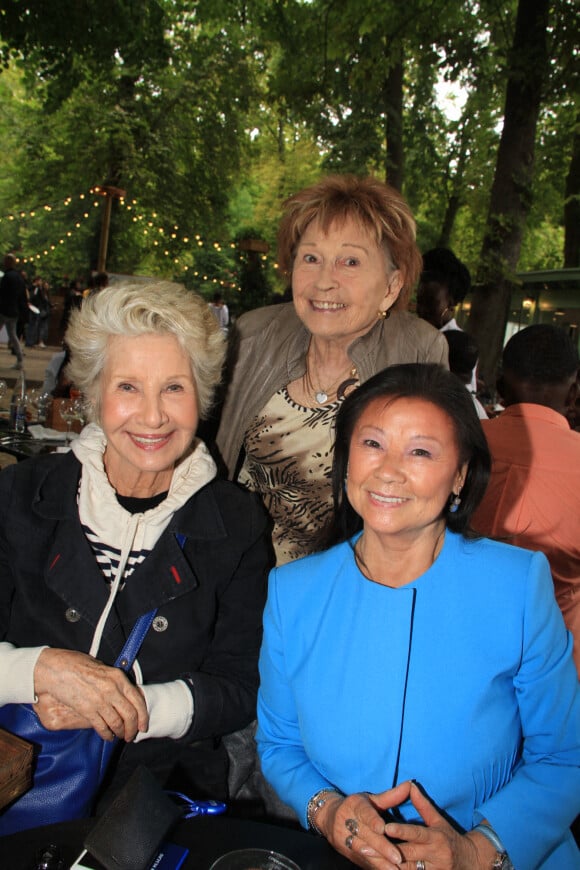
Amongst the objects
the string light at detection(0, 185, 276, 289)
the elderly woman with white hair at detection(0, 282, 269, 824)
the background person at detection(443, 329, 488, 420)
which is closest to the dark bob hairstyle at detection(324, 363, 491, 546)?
the elderly woman with white hair at detection(0, 282, 269, 824)

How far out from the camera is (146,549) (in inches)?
84.1

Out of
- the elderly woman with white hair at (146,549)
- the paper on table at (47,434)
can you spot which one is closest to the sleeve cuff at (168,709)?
the elderly woman with white hair at (146,549)

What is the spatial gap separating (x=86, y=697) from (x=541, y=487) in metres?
1.88

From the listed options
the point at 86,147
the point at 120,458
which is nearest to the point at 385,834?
the point at 120,458

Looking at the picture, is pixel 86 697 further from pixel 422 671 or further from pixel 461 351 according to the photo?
pixel 461 351

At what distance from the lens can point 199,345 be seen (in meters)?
2.23

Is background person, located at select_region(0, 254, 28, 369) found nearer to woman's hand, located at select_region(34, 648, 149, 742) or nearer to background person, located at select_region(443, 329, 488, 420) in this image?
background person, located at select_region(443, 329, 488, 420)

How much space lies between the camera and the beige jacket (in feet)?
9.13

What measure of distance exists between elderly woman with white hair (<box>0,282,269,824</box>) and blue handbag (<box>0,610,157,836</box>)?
8 cm

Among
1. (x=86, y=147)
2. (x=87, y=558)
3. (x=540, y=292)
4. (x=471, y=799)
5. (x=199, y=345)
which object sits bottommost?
(x=471, y=799)

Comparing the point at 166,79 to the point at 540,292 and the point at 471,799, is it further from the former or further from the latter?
the point at 471,799

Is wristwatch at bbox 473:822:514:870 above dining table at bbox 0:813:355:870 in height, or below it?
below

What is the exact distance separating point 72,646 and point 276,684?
606mm

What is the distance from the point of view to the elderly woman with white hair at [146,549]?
2.02 meters
